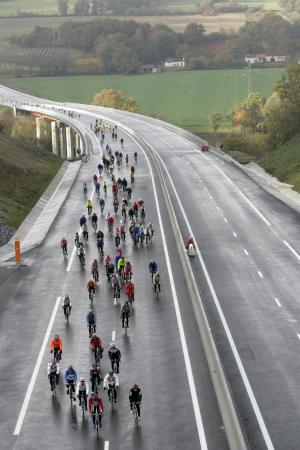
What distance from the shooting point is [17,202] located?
72.5 meters

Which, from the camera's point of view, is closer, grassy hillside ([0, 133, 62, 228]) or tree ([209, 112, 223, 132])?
grassy hillside ([0, 133, 62, 228])

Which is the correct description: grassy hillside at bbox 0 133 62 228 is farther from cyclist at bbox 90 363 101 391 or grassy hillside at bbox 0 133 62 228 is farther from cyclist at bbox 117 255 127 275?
cyclist at bbox 90 363 101 391

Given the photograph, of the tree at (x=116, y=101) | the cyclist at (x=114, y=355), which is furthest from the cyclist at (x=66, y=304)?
the tree at (x=116, y=101)

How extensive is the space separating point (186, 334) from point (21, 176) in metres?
46.5

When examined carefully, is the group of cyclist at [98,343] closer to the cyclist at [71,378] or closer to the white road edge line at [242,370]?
the cyclist at [71,378]

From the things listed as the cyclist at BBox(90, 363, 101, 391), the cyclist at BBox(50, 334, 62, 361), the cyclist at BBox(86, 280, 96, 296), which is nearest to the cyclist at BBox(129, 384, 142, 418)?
the cyclist at BBox(90, 363, 101, 391)

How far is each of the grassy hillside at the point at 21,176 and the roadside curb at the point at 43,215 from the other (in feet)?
1.61

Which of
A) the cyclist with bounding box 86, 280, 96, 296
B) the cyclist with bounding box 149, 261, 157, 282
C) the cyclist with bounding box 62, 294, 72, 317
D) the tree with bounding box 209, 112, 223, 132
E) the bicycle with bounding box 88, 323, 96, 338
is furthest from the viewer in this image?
the tree with bounding box 209, 112, 223, 132

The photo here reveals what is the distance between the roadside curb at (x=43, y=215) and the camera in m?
57.4

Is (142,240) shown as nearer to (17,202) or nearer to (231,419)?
(17,202)

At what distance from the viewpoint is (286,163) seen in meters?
96.5

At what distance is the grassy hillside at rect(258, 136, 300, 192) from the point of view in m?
88.5

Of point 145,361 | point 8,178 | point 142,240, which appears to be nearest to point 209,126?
point 8,178

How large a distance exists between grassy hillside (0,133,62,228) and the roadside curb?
1.61 feet
